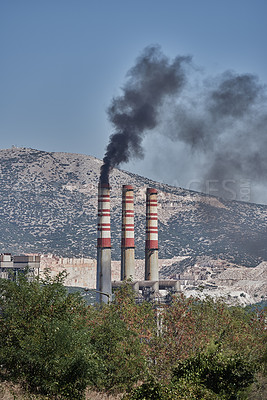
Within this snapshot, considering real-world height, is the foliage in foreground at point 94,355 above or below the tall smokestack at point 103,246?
below

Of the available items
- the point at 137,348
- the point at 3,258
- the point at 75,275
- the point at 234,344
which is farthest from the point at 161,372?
the point at 75,275

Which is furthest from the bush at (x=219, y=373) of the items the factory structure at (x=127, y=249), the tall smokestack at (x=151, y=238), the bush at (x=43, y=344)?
the tall smokestack at (x=151, y=238)

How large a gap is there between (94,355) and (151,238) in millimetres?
55882

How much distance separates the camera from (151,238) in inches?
3438

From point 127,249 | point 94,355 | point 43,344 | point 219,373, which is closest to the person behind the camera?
point 219,373

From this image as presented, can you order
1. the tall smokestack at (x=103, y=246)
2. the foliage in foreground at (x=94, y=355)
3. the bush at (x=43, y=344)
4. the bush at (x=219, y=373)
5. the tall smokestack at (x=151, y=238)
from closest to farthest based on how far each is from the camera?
the bush at (x=219, y=373) → the foliage in foreground at (x=94, y=355) → the bush at (x=43, y=344) → the tall smokestack at (x=103, y=246) → the tall smokestack at (x=151, y=238)

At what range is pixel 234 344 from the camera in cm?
4091

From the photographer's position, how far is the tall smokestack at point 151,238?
87188mm

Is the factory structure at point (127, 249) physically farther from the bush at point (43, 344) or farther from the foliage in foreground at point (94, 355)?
the bush at point (43, 344)

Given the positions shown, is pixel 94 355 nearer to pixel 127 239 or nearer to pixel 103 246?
pixel 103 246

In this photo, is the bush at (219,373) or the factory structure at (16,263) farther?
the factory structure at (16,263)

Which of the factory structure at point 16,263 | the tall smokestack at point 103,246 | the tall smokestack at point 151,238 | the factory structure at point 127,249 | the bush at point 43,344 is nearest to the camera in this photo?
the bush at point 43,344

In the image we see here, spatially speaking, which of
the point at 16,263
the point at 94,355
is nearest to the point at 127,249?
the point at 16,263

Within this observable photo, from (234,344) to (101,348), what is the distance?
8875mm
